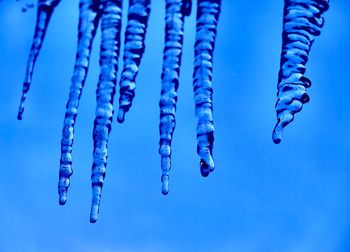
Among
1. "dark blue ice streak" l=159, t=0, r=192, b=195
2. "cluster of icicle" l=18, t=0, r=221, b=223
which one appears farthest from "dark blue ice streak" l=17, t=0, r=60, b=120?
"dark blue ice streak" l=159, t=0, r=192, b=195

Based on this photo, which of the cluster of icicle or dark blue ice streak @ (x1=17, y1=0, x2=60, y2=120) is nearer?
the cluster of icicle

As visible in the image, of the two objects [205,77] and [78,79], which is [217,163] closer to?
[205,77]

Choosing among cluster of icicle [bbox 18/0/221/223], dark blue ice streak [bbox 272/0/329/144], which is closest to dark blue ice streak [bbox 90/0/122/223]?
Result: cluster of icicle [bbox 18/0/221/223]

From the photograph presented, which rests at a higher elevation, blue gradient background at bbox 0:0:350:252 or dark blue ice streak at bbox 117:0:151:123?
dark blue ice streak at bbox 117:0:151:123

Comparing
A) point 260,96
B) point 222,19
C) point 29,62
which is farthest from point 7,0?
point 260,96

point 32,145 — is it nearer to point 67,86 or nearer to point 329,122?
point 67,86

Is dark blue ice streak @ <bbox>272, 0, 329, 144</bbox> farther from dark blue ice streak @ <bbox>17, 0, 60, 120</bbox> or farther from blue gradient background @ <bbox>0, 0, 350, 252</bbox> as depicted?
dark blue ice streak @ <bbox>17, 0, 60, 120</bbox>

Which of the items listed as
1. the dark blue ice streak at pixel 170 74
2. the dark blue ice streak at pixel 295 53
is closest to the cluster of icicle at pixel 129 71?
the dark blue ice streak at pixel 170 74
